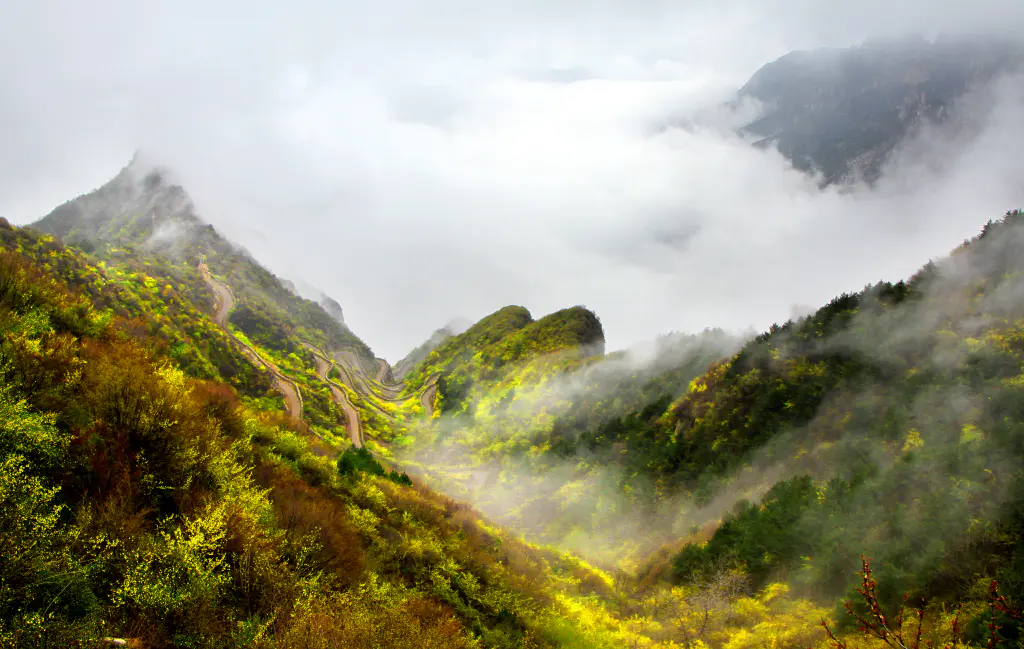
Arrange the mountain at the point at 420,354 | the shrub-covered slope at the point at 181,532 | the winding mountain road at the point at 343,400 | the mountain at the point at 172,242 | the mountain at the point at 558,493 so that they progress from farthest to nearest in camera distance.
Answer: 1. the mountain at the point at 420,354
2. the mountain at the point at 172,242
3. the winding mountain road at the point at 343,400
4. the mountain at the point at 558,493
5. the shrub-covered slope at the point at 181,532

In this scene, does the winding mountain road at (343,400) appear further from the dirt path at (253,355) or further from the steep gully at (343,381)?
the dirt path at (253,355)

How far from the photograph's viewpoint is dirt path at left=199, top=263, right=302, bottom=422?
54.0m

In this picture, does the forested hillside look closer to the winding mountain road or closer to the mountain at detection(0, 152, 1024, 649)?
the mountain at detection(0, 152, 1024, 649)

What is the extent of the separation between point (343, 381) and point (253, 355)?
22.4 metres

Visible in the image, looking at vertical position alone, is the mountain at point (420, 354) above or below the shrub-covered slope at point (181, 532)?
above

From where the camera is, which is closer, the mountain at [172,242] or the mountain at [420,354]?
the mountain at [172,242]

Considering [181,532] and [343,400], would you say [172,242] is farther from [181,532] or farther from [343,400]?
[181,532]

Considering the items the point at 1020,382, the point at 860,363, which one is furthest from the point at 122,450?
the point at 860,363

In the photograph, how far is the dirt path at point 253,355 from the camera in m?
54.0

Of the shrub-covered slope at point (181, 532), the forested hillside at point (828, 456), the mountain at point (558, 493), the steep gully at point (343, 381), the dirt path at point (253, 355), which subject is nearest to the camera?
the shrub-covered slope at point (181, 532)

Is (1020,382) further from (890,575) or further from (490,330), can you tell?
(490,330)

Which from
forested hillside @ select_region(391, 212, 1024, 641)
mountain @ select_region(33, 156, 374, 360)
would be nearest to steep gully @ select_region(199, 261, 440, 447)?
mountain @ select_region(33, 156, 374, 360)

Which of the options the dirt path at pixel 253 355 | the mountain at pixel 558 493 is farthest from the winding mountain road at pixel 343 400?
the dirt path at pixel 253 355

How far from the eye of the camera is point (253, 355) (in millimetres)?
62750
